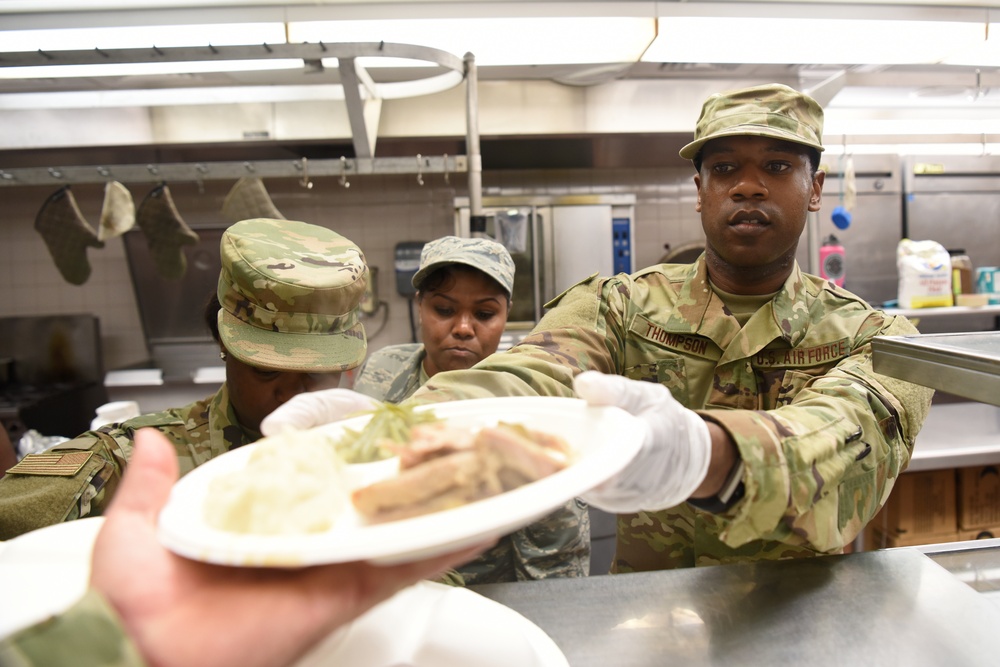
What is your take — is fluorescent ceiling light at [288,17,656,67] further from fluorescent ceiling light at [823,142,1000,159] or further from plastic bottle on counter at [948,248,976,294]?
plastic bottle on counter at [948,248,976,294]

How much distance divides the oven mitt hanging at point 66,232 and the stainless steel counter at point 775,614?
11.3 ft

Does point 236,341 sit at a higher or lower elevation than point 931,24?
lower

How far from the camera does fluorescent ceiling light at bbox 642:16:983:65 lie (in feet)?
8.60

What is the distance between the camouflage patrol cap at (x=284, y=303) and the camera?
4.53 ft

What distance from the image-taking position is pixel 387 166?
256 centimetres

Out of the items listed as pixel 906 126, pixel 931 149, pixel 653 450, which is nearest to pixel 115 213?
pixel 653 450

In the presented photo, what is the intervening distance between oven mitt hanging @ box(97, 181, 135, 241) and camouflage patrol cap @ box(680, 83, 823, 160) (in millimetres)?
2949

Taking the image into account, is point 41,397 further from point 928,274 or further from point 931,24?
point 928,274

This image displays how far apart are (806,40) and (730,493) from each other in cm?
277

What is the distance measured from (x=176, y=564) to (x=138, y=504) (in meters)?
0.11

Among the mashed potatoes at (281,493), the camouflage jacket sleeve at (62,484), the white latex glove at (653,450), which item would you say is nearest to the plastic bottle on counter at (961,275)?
the white latex glove at (653,450)

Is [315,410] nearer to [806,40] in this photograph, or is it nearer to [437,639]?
[437,639]

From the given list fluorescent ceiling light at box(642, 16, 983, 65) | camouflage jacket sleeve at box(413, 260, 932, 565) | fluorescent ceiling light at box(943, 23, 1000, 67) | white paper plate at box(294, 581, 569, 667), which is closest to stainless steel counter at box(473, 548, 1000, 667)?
camouflage jacket sleeve at box(413, 260, 932, 565)

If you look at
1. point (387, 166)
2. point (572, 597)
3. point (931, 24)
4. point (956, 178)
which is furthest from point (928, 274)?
point (572, 597)
